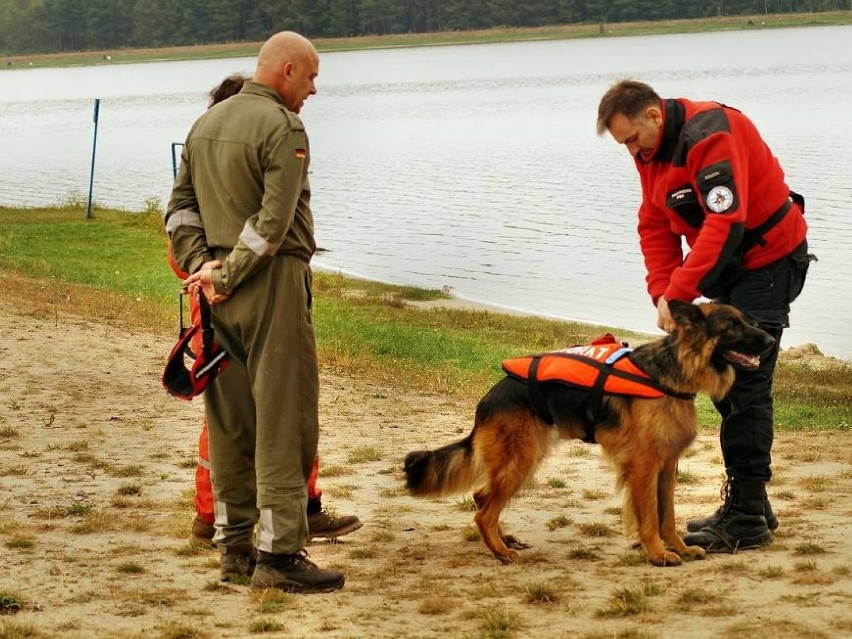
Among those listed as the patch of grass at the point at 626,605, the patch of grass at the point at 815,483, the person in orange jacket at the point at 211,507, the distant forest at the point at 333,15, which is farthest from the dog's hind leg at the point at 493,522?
the distant forest at the point at 333,15

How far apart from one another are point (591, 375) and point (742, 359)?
668 millimetres

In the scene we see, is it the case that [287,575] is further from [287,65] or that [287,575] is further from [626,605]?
[287,65]

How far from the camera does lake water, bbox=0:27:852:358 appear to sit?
64.3 ft

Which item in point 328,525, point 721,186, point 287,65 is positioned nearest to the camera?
point 287,65

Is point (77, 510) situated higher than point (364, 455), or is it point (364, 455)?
point (77, 510)

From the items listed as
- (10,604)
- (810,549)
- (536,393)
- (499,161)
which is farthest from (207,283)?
(499,161)

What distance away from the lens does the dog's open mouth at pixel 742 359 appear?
209 inches

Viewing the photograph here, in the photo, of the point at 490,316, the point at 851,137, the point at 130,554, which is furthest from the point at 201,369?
the point at 851,137

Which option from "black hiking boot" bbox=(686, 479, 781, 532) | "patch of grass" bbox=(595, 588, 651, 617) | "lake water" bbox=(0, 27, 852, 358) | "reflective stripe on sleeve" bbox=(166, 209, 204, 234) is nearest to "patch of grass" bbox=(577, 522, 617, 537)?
"black hiking boot" bbox=(686, 479, 781, 532)

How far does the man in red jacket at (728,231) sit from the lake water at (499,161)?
888 cm

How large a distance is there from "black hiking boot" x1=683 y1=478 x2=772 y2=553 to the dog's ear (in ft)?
2.94

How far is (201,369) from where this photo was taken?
508 cm

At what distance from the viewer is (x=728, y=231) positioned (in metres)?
5.21

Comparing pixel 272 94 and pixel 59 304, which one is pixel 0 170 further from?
pixel 272 94
